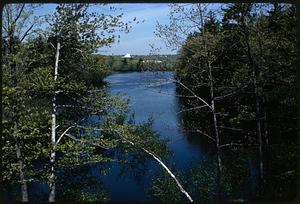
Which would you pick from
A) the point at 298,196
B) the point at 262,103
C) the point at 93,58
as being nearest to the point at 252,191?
the point at 298,196

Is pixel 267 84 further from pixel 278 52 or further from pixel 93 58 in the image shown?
pixel 93 58

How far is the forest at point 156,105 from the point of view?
8.86 ft

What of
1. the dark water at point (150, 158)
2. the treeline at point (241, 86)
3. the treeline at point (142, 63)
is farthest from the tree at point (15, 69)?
the treeline at point (241, 86)

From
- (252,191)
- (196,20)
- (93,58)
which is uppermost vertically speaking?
(196,20)

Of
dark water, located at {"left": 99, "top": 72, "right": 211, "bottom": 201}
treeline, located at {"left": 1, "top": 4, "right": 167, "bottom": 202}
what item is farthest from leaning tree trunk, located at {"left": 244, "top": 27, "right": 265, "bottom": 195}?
treeline, located at {"left": 1, "top": 4, "right": 167, "bottom": 202}

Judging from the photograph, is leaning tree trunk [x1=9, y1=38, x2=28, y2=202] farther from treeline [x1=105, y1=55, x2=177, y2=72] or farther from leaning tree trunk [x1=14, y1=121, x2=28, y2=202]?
treeline [x1=105, y1=55, x2=177, y2=72]

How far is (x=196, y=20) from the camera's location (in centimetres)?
283

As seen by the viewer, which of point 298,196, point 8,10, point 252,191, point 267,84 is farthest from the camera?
point 267,84

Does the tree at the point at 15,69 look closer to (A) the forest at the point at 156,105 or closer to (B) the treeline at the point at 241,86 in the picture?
(A) the forest at the point at 156,105

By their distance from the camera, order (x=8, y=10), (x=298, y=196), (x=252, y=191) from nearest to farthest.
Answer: (x=298, y=196), (x=8, y=10), (x=252, y=191)

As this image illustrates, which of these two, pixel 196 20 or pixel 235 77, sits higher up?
pixel 196 20

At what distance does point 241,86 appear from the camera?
Result: 2.84 meters

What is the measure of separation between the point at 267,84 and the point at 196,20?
677mm

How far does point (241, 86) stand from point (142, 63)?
737 millimetres
